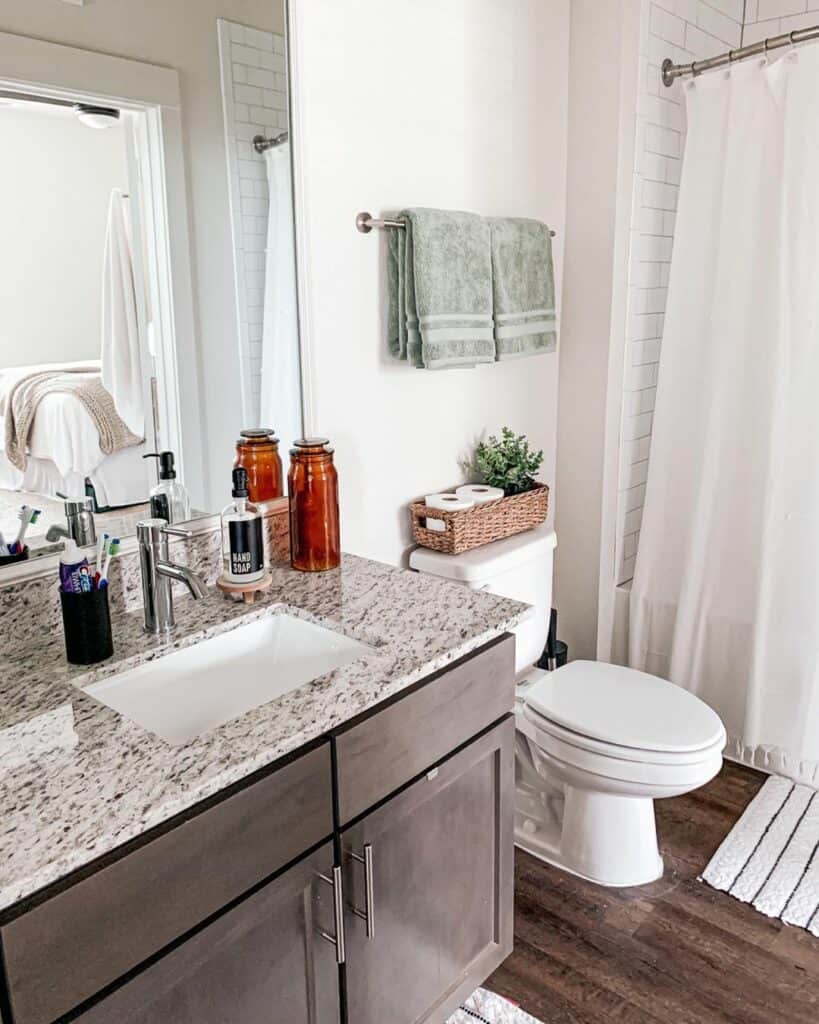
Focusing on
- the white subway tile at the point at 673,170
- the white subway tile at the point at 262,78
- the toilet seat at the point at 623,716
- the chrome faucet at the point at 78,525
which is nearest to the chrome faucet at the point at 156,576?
the chrome faucet at the point at 78,525

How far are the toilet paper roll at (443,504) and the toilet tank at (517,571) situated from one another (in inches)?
2.9

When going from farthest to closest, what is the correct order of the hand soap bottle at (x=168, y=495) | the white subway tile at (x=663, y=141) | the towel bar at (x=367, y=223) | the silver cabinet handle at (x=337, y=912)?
the white subway tile at (x=663, y=141) < the towel bar at (x=367, y=223) < the hand soap bottle at (x=168, y=495) < the silver cabinet handle at (x=337, y=912)

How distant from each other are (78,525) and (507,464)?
1.17m

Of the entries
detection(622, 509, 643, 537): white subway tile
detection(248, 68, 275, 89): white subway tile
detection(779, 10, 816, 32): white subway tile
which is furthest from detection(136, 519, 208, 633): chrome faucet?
detection(779, 10, 816, 32): white subway tile

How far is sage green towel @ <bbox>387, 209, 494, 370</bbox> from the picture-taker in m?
1.95

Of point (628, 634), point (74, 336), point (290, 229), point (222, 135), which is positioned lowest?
point (628, 634)

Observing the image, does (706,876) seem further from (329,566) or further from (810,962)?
(329,566)

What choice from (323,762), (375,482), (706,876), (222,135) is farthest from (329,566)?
(706,876)

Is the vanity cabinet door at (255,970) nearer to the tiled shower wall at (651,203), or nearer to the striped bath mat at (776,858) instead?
the striped bath mat at (776,858)

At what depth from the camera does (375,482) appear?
82.4 inches

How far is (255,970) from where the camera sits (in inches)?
45.1

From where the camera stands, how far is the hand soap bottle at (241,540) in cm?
156

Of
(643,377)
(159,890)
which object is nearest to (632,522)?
(643,377)

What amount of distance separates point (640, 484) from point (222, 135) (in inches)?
63.3
